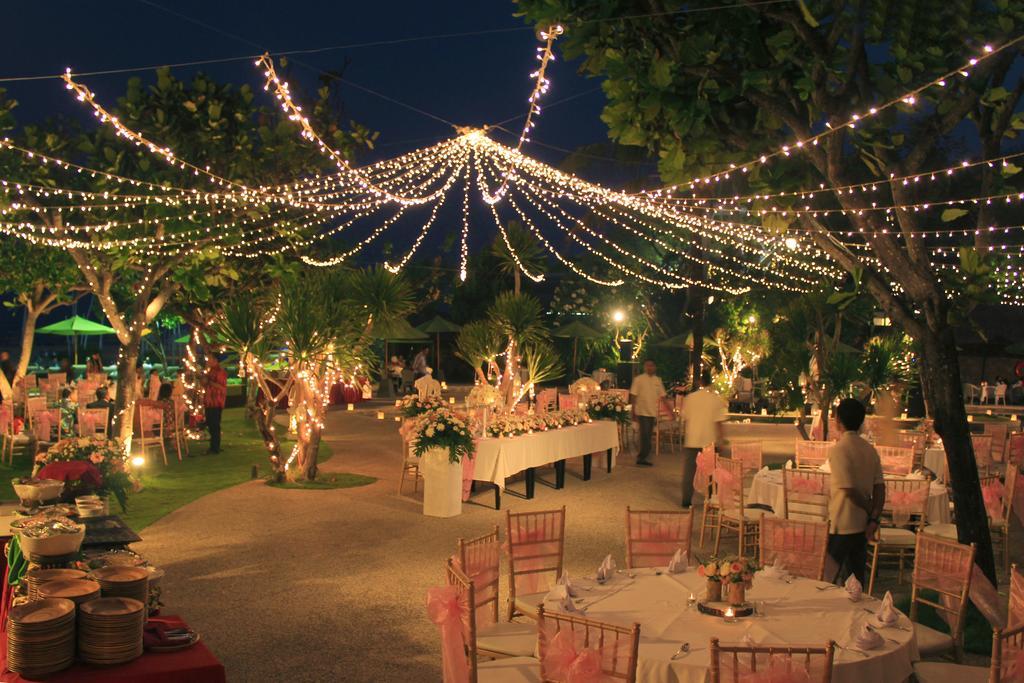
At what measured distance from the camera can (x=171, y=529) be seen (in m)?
9.68

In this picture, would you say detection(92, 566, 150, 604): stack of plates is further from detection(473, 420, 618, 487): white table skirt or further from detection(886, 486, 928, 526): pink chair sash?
detection(473, 420, 618, 487): white table skirt

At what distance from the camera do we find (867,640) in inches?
169

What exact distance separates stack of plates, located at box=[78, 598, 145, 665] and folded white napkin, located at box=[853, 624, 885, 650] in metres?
3.05

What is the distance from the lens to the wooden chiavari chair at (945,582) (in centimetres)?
535

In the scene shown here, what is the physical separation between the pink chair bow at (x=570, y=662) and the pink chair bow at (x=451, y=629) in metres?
0.47

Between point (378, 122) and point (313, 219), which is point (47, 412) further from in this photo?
point (378, 122)

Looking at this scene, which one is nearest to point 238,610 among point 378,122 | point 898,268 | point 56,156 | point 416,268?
point 898,268

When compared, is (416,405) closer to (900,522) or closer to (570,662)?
(900,522)

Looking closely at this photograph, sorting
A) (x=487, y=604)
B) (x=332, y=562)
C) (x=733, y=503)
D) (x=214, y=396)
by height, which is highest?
(x=214, y=396)

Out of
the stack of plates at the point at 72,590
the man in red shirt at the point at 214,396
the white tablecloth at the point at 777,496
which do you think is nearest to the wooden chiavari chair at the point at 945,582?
the white tablecloth at the point at 777,496

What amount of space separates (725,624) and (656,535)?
164 centimetres

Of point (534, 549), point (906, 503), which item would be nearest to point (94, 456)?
point (534, 549)

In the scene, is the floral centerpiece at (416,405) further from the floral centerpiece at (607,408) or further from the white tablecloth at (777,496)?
the white tablecloth at (777,496)

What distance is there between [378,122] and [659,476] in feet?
177
